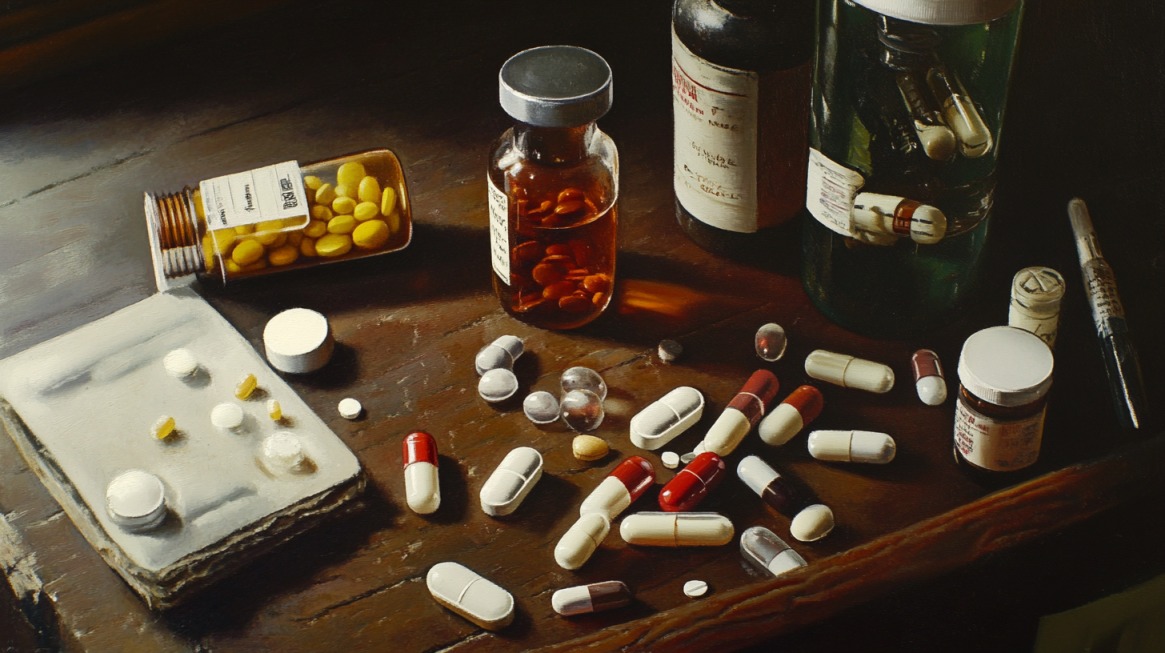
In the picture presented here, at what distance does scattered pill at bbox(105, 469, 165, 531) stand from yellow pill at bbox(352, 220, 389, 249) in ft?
0.98

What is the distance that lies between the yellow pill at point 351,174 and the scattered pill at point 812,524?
0.52 m

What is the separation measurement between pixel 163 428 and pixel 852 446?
0.54 meters

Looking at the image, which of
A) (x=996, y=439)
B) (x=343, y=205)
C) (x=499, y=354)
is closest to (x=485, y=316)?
(x=499, y=354)

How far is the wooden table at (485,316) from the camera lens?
843 mm

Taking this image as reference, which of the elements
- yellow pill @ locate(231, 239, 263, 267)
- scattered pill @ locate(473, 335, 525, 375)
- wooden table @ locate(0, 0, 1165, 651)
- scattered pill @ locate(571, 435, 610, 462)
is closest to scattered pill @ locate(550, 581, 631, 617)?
wooden table @ locate(0, 0, 1165, 651)

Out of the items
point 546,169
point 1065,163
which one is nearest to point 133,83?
point 546,169

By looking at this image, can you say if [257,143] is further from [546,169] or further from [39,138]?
[546,169]

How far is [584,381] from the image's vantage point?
99cm

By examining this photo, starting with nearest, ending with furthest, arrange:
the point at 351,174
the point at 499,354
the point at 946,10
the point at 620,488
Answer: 1. the point at 946,10
2. the point at 620,488
3. the point at 499,354
4. the point at 351,174

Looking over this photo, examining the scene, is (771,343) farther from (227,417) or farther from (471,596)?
(227,417)

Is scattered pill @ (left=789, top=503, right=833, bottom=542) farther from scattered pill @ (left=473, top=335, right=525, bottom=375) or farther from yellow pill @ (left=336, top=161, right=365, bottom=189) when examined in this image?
yellow pill @ (left=336, top=161, right=365, bottom=189)

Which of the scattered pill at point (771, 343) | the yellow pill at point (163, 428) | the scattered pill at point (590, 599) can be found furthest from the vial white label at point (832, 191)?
the yellow pill at point (163, 428)

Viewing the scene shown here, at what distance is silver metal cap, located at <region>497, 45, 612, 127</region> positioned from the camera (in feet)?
2.97

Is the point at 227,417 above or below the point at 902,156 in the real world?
below
